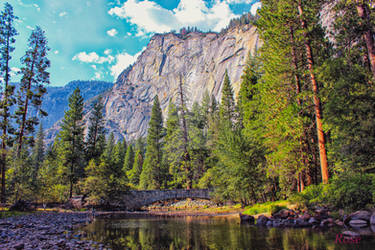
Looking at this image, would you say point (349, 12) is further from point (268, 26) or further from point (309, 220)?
point (309, 220)

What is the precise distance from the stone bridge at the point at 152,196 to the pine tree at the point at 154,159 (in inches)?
449

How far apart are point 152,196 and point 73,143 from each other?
15.1 meters

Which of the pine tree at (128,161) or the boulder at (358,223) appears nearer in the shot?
the boulder at (358,223)

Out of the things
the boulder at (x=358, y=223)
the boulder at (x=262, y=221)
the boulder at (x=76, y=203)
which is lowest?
the boulder at (x=76, y=203)

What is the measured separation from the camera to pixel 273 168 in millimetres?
17891

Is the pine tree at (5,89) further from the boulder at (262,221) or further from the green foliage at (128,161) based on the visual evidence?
the green foliage at (128,161)

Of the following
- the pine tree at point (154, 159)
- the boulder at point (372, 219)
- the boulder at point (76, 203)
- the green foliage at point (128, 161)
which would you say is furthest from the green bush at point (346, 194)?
the green foliage at point (128, 161)

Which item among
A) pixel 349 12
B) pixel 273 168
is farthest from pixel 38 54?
pixel 349 12

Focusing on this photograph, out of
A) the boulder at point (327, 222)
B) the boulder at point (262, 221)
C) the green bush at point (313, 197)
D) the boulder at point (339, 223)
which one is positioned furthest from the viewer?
the green bush at point (313, 197)

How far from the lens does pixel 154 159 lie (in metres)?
47.3

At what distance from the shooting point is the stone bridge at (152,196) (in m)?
32.6

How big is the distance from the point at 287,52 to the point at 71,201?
3043cm

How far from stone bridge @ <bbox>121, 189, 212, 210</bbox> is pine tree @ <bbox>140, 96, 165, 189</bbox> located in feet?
37.4

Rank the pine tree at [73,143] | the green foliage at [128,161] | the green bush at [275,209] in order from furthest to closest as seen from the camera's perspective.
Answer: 1. the green foliage at [128,161]
2. the pine tree at [73,143]
3. the green bush at [275,209]
